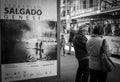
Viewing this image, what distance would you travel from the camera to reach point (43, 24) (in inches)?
197

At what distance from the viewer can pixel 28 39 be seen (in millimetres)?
4855

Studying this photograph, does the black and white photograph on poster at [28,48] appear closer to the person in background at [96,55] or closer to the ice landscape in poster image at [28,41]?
the ice landscape in poster image at [28,41]

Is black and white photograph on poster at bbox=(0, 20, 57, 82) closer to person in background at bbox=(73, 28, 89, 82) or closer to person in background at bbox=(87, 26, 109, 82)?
person in background at bbox=(73, 28, 89, 82)

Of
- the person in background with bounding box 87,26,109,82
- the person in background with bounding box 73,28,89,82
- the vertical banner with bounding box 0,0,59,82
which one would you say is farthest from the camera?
the vertical banner with bounding box 0,0,59,82

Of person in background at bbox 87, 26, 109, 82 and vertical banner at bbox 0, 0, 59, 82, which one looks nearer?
person in background at bbox 87, 26, 109, 82

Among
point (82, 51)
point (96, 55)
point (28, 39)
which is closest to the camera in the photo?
point (96, 55)

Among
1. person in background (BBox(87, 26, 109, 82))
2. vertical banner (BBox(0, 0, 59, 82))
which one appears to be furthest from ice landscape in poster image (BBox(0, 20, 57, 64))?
person in background (BBox(87, 26, 109, 82))

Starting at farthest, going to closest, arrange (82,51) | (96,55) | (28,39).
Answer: (28,39) → (82,51) → (96,55)

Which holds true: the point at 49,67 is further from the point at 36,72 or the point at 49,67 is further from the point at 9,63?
the point at 9,63

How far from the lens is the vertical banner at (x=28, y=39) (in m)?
4.60

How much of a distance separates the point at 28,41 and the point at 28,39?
6 cm

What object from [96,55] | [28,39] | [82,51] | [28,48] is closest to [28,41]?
[28,39]

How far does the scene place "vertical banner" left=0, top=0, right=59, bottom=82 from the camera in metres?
4.60

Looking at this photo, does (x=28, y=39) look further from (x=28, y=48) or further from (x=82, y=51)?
(x=82, y=51)
